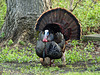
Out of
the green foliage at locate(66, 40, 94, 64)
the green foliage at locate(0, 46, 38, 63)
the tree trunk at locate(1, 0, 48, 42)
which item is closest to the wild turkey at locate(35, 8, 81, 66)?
the green foliage at locate(66, 40, 94, 64)

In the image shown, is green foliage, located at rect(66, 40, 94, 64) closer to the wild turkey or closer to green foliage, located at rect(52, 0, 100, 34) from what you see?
the wild turkey

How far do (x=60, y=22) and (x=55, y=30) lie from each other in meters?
0.26

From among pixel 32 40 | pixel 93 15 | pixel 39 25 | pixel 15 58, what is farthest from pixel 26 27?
pixel 93 15

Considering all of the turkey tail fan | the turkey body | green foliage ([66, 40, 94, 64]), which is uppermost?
the turkey tail fan

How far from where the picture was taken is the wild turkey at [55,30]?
5891 millimetres

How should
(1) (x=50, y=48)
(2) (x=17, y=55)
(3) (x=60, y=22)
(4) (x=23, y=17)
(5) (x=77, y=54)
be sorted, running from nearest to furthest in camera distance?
1. (1) (x=50, y=48)
2. (3) (x=60, y=22)
3. (2) (x=17, y=55)
4. (5) (x=77, y=54)
5. (4) (x=23, y=17)

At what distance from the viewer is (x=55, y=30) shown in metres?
6.27

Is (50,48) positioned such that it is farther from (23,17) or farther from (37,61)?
(23,17)

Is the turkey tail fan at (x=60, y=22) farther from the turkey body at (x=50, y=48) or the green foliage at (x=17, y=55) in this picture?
the green foliage at (x=17, y=55)

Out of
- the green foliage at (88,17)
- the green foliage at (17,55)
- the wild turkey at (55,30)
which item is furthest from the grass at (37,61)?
the green foliage at (88,17)

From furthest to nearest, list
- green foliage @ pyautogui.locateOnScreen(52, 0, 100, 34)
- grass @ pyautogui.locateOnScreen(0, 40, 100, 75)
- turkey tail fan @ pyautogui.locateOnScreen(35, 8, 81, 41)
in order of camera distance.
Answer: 1. green foliage @ pyautogui.locateOnScreen(52, 0, 100, 34)
2. turkey tail fan @ pyautogui.locateOnScreen(35, 8, 81, 41)
3. grass @ pyautogui.locateOnScreen(0, 40, 100, 75)

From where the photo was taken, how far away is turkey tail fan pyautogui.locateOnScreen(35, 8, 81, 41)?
616cm

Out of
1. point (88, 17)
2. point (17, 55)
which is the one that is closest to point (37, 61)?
point (17, 55)

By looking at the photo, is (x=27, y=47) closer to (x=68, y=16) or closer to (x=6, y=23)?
(x=6, y=23)
